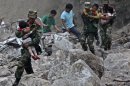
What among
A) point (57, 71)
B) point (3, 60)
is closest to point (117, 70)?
point (57, 71)

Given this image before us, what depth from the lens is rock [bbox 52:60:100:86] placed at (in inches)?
316

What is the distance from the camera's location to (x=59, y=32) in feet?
48.4

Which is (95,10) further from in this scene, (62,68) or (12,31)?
(12,31)

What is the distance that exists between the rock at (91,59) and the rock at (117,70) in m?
0.20

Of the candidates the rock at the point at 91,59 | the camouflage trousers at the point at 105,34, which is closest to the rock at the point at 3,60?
the camouflage trousers at the point at 105,34

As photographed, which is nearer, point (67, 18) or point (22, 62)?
point (22, 62)

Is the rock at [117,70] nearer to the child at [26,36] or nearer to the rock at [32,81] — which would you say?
the rock at [32,81]

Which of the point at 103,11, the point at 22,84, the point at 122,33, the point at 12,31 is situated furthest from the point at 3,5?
the point at 22,84

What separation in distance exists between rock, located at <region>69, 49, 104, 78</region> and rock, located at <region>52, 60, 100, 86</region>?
1263 mm

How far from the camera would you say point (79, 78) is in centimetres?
812

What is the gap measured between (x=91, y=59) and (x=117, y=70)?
0.75 meters

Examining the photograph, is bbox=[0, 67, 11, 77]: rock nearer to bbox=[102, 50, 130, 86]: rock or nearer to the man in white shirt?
the man in white shirt

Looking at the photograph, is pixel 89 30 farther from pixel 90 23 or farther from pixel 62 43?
pixel 62 43

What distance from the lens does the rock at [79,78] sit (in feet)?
26.3
